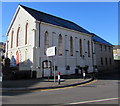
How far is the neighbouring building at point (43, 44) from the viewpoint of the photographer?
71.1 ft

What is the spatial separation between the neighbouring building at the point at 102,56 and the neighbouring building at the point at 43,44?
2.26 meters

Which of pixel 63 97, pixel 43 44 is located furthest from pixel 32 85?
pixel 43 44

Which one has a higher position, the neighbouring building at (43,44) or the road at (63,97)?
the neighbouring building at (43,44)

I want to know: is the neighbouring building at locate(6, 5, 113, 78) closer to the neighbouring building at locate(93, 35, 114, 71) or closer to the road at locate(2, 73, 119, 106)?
the neighbouring building at locate(93, 35, 114, 71)

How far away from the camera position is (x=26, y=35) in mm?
23516

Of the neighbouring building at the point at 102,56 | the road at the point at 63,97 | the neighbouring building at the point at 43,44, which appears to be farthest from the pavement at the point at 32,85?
the neighbouring building at the point at 102,56

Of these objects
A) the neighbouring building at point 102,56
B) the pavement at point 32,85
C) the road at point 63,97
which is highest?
the neighbouring building at point 102,56

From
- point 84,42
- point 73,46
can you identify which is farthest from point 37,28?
point 84,42

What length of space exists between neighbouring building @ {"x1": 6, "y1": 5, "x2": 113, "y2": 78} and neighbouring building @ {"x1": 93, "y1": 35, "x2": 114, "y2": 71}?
226cm

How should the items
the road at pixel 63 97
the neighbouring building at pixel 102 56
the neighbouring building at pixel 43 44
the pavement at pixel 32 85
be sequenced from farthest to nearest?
the neighbouring building at pixel 102 56 → the neighbouring building at pixel 43 44 → the pavement at pixel 32 85 → the road at pixel 63 97

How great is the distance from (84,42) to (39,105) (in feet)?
84.2

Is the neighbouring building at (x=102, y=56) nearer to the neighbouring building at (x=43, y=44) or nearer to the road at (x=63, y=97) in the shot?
the neighbouring building at (x=43, y=44)

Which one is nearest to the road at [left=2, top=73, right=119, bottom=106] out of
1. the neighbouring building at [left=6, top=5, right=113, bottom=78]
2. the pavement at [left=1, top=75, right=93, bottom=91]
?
→ the pavement at [left=1, top=75, right=93, bottom=91]

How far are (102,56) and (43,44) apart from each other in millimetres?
19395
